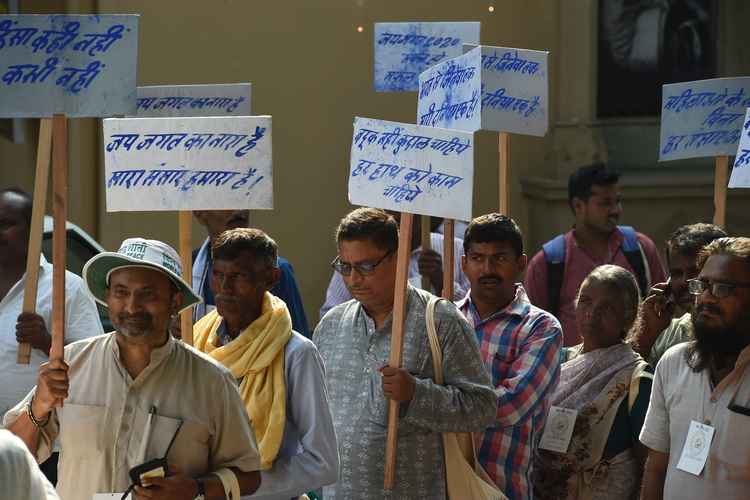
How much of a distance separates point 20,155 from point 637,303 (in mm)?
7089

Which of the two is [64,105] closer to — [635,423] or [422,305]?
[422,305]

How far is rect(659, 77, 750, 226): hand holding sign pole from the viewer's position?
6793 millimetres

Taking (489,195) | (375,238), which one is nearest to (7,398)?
(375,238)

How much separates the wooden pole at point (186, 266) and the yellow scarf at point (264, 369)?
10cm

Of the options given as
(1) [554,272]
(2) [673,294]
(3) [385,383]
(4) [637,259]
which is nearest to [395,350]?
(3) [385,383]

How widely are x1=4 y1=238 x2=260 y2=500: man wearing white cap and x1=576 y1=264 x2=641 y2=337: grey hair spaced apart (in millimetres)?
1983

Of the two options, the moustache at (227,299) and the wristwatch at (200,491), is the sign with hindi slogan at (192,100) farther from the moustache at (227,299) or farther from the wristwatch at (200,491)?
the wristwatch at (200,491)

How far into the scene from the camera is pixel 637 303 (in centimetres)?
586

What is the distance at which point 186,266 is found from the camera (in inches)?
203

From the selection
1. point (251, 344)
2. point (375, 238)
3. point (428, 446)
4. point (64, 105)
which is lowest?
point (428, 446)

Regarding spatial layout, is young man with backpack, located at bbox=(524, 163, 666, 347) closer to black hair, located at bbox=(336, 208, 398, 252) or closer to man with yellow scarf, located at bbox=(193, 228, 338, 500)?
black hair, located at bbox=(336, 208, 398, 252)

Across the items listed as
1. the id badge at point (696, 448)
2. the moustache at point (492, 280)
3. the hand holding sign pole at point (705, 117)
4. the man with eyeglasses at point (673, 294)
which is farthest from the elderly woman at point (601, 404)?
the hand holding sign pole at point (705, 117)

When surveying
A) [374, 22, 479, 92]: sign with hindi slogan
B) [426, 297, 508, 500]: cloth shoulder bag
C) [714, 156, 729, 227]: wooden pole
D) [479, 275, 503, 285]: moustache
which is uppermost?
[374, 22, 479, 92]: sign with hindi slogan

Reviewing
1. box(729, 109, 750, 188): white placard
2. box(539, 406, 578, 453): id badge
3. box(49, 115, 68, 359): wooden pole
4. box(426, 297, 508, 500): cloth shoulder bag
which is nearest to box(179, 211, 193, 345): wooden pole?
box(49, 115, 68, 359): wooden pole
